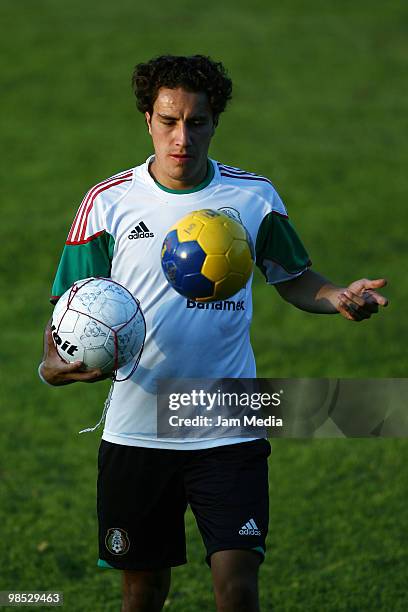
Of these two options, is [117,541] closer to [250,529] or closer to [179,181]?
[250,529]

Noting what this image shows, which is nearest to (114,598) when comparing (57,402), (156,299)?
(156,299)

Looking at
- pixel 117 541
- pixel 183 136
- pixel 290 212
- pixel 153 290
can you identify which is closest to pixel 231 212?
pixel 183 136

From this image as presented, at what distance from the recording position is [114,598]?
26.5 feet

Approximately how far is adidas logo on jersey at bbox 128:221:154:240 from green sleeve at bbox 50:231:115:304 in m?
0.12

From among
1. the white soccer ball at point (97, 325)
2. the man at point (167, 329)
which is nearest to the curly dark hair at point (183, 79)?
the man at point (167, 329)

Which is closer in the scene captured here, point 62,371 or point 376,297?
point 62,371

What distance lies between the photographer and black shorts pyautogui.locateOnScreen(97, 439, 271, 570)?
5.89 meters

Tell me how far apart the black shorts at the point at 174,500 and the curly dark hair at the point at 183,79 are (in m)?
1.88

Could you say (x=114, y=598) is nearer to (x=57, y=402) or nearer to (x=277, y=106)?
(x=57, y=402)

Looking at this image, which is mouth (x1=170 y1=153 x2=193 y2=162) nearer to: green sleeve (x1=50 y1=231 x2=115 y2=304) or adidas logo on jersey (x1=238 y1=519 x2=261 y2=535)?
green sleeve (x1=50 y1=231 x2=115 y2=304)

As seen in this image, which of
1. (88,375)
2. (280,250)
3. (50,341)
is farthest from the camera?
(280,250)

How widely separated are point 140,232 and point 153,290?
1.04 feet

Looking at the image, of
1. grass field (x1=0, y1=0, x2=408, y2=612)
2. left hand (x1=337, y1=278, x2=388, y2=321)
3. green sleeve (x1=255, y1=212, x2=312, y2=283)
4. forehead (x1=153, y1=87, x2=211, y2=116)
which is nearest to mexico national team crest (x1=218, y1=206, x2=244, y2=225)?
green sleeve (x1=255, y1=212, x2=312, y2=283)

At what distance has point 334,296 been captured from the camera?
6203 millimetres
